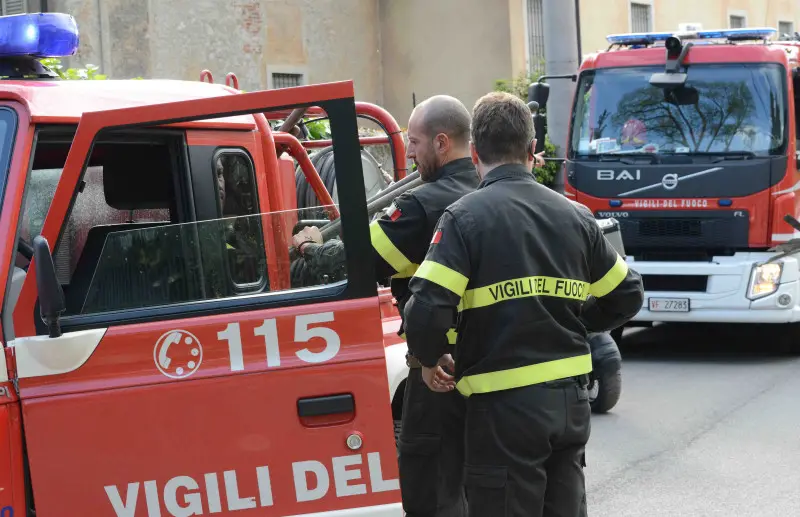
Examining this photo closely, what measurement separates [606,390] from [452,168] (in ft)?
13.2

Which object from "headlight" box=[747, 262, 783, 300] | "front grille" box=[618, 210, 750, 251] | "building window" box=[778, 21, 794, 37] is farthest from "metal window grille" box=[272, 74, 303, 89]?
"building window" box=[778, 21, 794, 37]

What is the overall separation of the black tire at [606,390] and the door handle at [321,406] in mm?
4426

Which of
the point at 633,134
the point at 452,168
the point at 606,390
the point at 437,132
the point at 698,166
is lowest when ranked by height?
the point at 606,390

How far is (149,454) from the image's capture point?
347cm

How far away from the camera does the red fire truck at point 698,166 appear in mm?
10086

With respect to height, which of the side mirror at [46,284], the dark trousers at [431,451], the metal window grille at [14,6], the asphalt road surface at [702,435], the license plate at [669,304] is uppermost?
the metal window grille at [14,6]

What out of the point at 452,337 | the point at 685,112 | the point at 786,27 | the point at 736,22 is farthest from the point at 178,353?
the point at 786,27

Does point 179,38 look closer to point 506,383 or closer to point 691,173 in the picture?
point 691,173

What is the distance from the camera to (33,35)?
4.30 metres

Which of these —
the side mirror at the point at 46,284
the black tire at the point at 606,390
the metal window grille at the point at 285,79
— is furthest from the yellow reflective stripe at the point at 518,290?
the metal window grille at the point at 285,79

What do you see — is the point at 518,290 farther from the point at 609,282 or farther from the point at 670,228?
the point at 670,228

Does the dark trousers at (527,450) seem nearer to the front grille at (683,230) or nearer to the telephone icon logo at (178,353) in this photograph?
the telephone icon logo at (178,353)

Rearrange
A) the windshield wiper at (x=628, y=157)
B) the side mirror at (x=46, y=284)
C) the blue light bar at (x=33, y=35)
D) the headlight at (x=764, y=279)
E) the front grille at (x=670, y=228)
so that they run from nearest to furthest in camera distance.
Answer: the side mirror at (x=46, y=284), the blue light bar at (x=33, y=35), the headlight at (x=764, y=279), the front grille at (x=670, y=228), the windshield wiper at (x=628, y=157)

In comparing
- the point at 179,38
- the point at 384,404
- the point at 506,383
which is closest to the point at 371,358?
the point at 384,404
